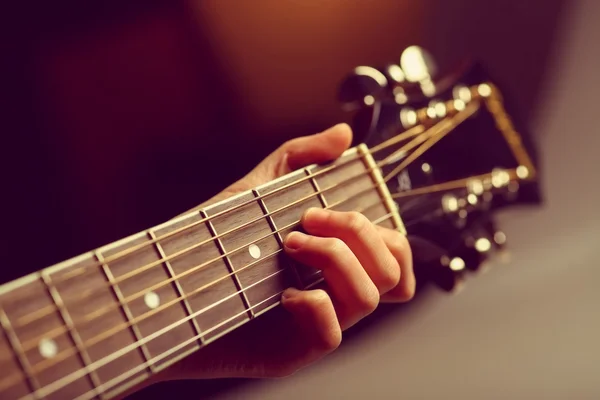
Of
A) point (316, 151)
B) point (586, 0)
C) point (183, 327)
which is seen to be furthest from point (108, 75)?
point (586, 0)

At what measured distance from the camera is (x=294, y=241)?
0.56 m

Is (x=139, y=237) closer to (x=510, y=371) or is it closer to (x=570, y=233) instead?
(x=510, y=371)

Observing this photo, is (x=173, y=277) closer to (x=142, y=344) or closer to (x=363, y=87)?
(x=142, y=344)

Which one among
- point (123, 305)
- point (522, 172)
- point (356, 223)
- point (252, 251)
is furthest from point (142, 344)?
point (522, 172)

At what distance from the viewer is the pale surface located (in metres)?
1.00

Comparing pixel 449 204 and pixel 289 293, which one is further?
pixel 449 204

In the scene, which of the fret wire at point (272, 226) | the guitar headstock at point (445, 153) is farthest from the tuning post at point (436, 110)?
the fret wire at point (272, 226)

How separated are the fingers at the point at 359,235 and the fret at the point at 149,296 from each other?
0.16m

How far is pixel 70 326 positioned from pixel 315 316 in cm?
23

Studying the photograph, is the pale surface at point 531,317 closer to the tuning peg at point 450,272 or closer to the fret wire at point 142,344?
the tuning peg at point 450,272

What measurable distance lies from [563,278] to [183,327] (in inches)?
38.6

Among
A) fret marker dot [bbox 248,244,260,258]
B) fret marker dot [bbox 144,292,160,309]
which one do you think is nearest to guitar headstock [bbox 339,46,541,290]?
fret marker dot [bbox 248,244,260,258]

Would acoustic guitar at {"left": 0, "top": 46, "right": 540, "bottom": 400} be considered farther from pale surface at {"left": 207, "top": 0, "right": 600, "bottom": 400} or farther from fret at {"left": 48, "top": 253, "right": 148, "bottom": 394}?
pale surface at {"left": 207, "top": 0, "right": 600, "bottom": 400}

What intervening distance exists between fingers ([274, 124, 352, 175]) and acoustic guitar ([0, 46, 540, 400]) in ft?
0.04
